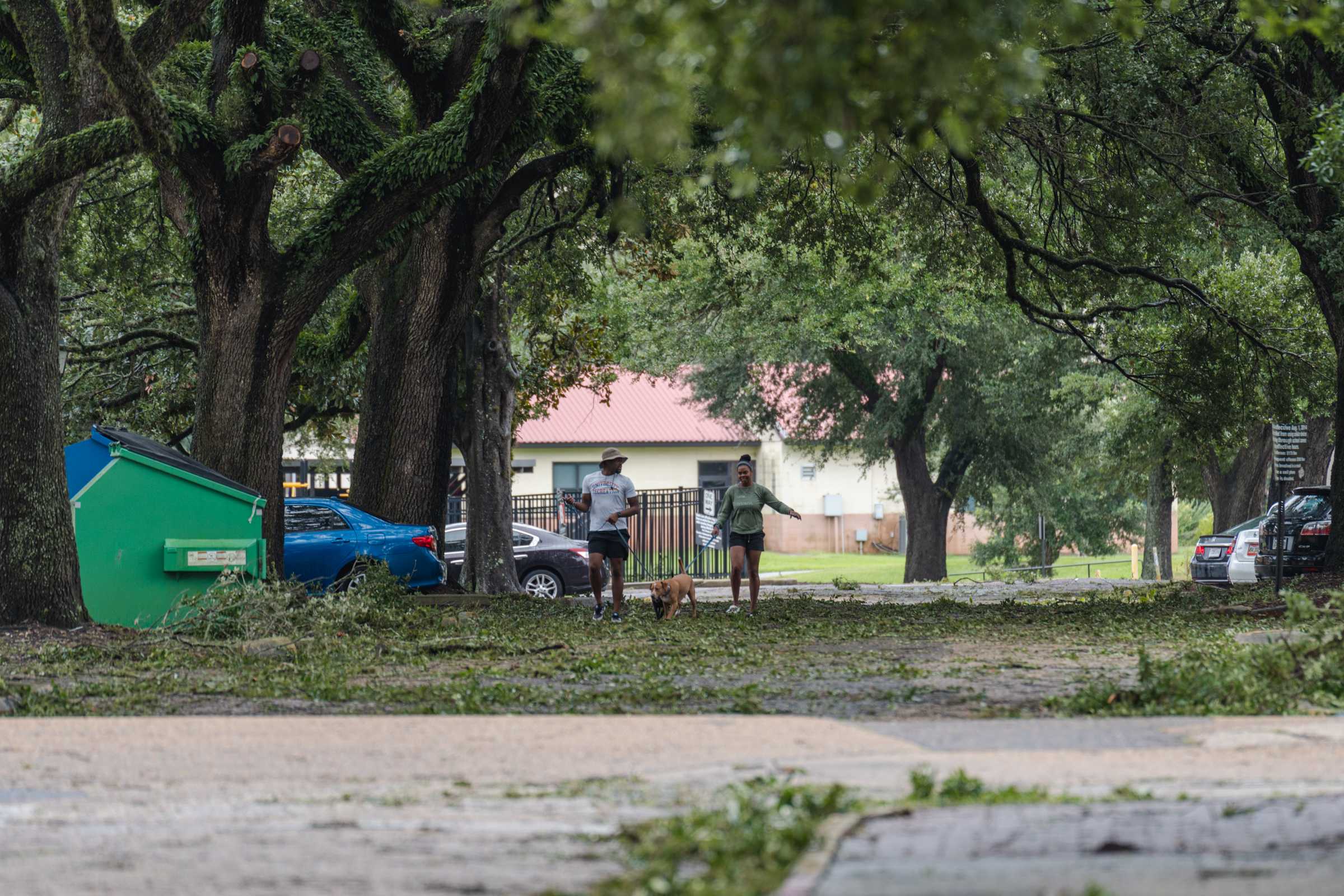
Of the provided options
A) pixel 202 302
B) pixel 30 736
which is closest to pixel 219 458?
pixel 202 302

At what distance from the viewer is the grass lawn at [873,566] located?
41781 millimetres

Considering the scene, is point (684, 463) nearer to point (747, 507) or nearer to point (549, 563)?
point (549, 563)

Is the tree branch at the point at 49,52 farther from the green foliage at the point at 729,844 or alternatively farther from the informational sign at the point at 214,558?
the green foliage at the point at 729,844

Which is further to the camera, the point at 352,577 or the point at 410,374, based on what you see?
the point at 410,374

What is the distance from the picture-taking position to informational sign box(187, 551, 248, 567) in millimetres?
13070

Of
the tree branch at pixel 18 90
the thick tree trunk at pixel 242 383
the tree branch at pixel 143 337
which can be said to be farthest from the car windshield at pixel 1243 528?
the tree branch at pixel 18 90

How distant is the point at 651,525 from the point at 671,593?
16296mm

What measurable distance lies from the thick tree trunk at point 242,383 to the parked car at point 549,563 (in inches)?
340

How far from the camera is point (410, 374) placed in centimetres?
1819

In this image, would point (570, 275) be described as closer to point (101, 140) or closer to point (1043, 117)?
point (1043, 117)

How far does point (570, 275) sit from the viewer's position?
23297mm

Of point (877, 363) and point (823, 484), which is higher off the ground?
point (877, 363)

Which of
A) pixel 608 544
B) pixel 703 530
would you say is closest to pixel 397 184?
pixel 608 544

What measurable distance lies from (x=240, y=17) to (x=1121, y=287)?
44.6 ft
